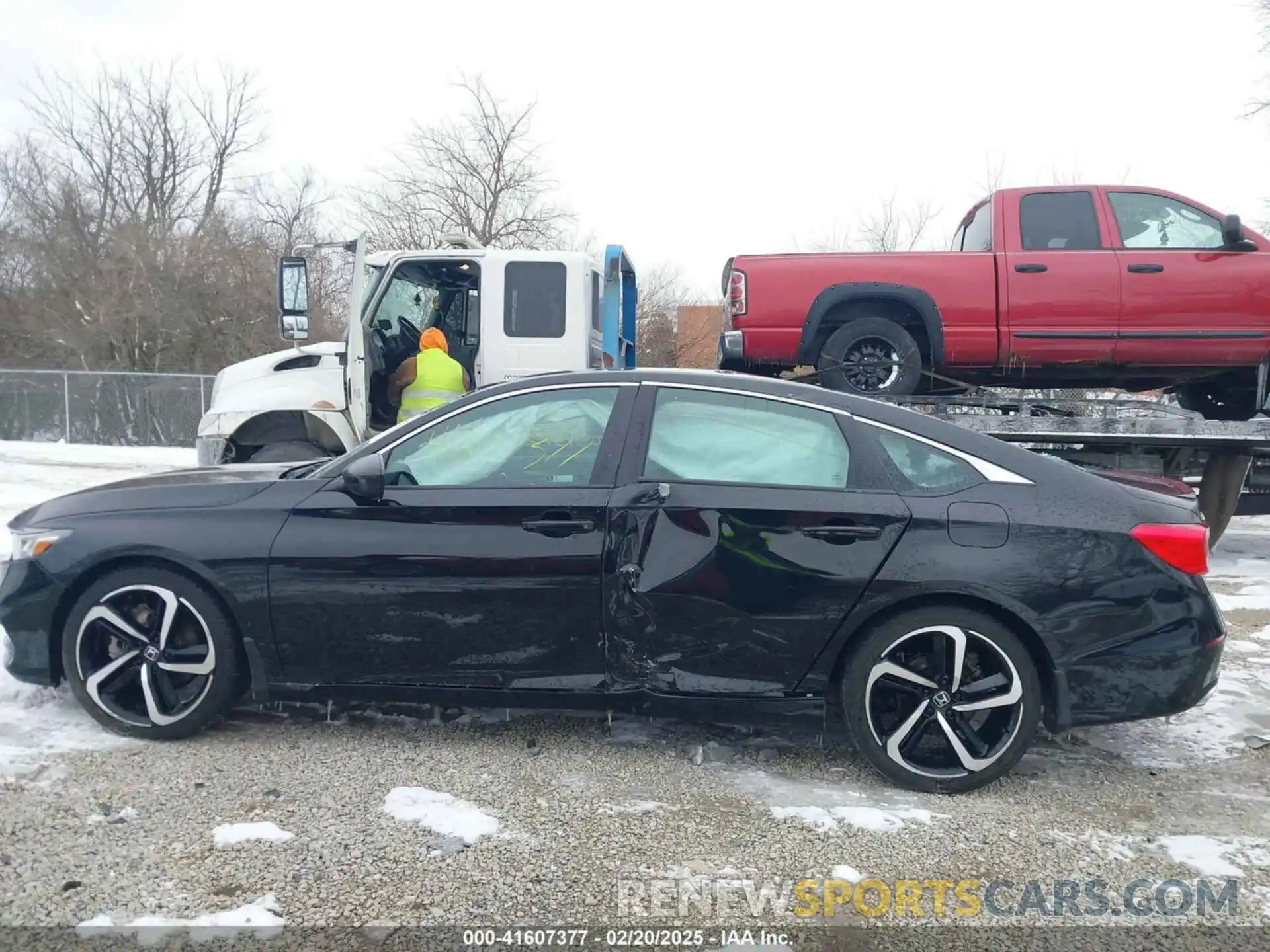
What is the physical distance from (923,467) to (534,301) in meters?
4.57

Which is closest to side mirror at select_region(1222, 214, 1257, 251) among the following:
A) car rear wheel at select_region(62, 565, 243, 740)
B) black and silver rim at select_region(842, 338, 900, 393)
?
black and silver rim at select_region(842, 338, 900, 393)

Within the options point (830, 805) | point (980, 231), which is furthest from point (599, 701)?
point (980, 231)

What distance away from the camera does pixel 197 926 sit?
2.49 meters

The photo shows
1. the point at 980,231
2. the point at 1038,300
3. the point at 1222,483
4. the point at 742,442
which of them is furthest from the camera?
the point at 980,231

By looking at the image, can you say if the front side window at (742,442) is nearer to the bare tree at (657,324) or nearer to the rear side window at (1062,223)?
the rear side window at (1062,223)

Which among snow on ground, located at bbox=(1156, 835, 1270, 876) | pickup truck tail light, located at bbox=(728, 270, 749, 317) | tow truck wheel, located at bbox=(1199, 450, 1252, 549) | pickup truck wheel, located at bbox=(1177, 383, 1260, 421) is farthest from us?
pickup truck wheel, located at bbox=(1177, 383, 1260, 421)

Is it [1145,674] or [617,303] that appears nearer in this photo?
[1145,674]

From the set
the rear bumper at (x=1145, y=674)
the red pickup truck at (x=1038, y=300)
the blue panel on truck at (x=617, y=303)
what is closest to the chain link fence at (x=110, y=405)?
the blue panel on truck at (x=617, y=303)

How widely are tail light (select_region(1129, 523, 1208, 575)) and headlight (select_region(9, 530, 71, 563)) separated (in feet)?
13.6

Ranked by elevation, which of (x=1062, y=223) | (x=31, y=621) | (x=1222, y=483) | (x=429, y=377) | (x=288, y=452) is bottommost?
(x=31, y=621)

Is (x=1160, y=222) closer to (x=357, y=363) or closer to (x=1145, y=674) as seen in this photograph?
(x=1145, y=674)

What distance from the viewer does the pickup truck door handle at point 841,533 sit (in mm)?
3350

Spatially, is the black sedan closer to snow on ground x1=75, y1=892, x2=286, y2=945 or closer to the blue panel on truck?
snow on ground x1=75, y1=892, x2=286, y2=945

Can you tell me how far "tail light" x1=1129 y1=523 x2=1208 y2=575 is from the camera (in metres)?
3.28
